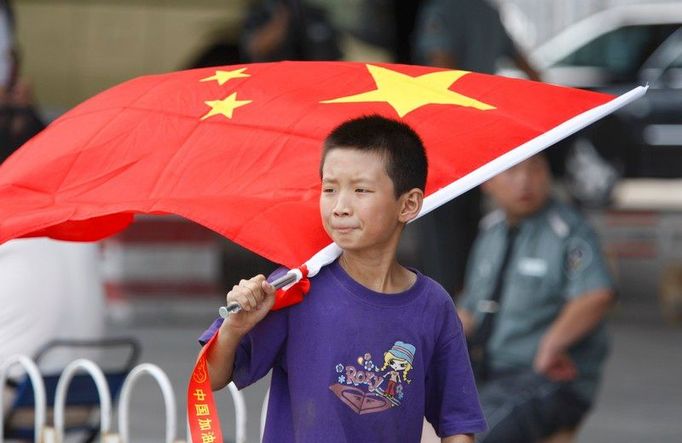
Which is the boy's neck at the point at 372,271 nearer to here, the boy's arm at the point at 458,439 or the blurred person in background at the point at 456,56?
the boy's arm at the point at 458,439

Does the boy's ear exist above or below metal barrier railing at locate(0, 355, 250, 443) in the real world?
above

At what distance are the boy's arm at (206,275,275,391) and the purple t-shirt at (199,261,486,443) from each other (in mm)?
36

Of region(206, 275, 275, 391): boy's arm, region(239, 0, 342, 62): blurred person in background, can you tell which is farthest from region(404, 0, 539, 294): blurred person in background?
region(206, 275, 275, 391): boy's arm

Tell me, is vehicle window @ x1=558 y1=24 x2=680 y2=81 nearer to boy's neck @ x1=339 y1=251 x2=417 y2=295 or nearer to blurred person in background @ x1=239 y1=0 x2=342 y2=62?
blurred person in background @ x1=239 y1=0 x2=342 y2=62

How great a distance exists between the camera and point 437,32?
814 cm

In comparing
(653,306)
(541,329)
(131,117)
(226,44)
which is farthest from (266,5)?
(131,117)

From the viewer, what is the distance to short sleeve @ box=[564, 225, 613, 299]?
5469 millimetres

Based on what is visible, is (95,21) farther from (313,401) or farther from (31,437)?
(313,401)

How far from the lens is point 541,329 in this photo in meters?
5.51

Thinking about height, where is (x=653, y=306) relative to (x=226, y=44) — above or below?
below

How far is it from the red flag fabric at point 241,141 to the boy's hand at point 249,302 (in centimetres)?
24

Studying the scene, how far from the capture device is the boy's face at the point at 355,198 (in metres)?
3.03

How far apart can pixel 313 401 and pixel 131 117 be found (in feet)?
2.93

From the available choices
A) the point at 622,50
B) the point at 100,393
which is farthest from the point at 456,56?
the point at 622,50
